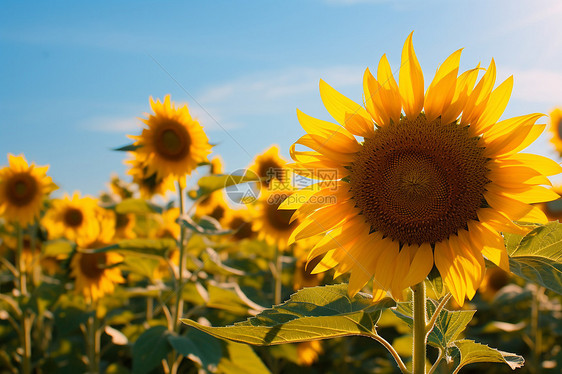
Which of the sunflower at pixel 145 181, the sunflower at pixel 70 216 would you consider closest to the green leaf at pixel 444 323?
the sunflower at pixel 145 181

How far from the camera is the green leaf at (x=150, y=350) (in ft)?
10.6

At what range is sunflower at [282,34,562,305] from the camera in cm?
175

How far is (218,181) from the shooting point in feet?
12.9

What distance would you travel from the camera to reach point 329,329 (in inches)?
65.7

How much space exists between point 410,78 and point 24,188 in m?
5.68

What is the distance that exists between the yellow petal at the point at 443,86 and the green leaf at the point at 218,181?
205 centimetres

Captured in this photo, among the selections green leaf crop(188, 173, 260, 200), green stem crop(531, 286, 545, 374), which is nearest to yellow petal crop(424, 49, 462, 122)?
green leaf crop(188, 173, 260, 200)

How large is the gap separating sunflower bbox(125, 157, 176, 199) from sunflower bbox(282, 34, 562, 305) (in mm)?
3253

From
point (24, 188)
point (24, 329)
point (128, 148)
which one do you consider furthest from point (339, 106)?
point (24, 188)

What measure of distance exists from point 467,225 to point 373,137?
51 centimetres

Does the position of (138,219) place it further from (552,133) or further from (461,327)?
(552,133)

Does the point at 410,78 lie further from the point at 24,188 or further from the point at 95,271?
the point at 24,188

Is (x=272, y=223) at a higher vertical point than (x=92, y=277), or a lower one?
higher

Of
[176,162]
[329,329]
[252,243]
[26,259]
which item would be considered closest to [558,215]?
[252,243]
